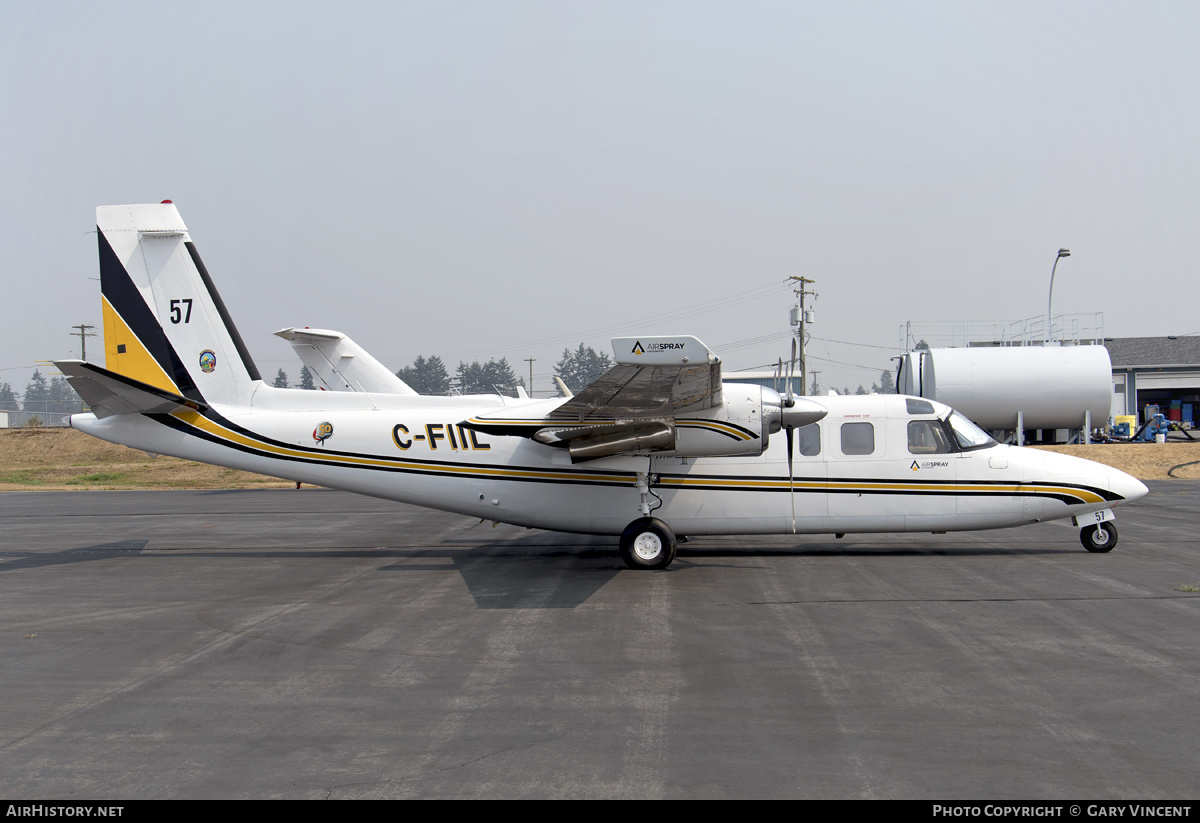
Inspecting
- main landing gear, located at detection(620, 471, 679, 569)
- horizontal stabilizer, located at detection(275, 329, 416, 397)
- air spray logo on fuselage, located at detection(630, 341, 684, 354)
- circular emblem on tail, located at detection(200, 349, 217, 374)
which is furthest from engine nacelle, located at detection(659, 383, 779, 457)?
horizontal stabilizer, located at detection(275, 329, 416, 397)

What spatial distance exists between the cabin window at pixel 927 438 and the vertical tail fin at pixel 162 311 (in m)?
10.9

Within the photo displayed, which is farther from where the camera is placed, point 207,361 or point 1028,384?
point 1028,384

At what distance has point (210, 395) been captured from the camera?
13664 millimetres

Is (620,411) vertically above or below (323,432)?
above

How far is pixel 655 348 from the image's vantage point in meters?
9.78

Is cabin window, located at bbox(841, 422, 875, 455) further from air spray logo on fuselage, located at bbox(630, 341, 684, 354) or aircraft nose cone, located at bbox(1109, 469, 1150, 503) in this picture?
air spray logo on fuselage, located at bbox(630, 341, 684, 354)

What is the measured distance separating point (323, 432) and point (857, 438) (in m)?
8.66

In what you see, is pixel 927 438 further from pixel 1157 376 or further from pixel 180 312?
pixel 1157 376

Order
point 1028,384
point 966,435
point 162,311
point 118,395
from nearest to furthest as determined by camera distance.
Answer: point 118,395 → point 966,435 → point 162,311 → point 1028,384

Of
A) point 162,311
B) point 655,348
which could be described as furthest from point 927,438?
point 162,311

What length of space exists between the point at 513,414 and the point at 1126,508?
15955mm

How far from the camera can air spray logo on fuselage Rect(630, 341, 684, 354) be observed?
973 cm

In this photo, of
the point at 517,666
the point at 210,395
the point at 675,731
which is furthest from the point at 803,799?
the point at 210,395

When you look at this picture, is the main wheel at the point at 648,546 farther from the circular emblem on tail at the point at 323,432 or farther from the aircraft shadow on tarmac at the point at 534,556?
the circular emblem on tail at the point at 323,432
